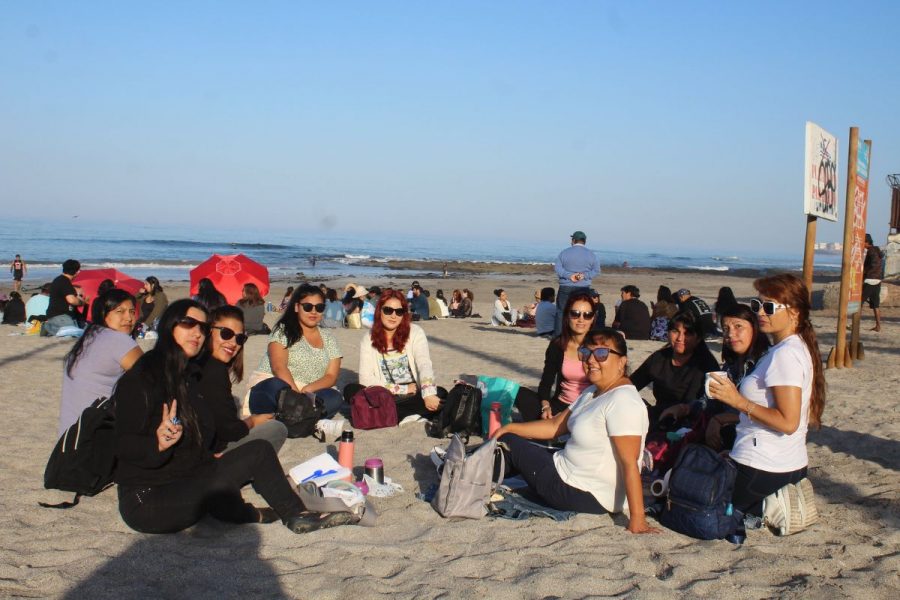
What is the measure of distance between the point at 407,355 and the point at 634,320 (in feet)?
24.7

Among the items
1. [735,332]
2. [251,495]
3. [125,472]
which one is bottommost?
[251,495]

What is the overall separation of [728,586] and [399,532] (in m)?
1.76

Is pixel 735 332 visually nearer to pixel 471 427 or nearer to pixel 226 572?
pixel 471 427

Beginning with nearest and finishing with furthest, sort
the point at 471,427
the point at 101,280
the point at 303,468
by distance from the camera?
the point at 303,468 < the point at 471,427 < the point at 101,280

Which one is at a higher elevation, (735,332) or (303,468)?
(735,332)

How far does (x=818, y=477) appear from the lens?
5.68 meters

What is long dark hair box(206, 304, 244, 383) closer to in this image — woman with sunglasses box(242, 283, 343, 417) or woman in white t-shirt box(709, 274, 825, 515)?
woman with sunglasses box(242, 283, 343, 417)

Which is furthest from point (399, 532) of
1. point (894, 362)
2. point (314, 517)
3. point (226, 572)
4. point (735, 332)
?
point (894, 362)

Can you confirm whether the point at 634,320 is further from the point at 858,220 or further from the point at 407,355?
the point at 407,355

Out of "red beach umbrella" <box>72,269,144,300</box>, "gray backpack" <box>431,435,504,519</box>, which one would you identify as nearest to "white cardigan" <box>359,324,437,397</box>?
"gray backpack" <box>431,435,504,519</box>

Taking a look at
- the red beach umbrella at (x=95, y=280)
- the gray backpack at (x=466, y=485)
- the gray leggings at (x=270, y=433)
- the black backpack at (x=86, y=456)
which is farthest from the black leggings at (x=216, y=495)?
the red beach umbrella at (x=95, y=280)

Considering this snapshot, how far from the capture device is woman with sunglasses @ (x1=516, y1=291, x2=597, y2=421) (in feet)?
21.4

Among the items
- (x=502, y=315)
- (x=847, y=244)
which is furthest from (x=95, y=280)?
(x=847, y=244)

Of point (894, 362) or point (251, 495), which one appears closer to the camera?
point (251, 495)
